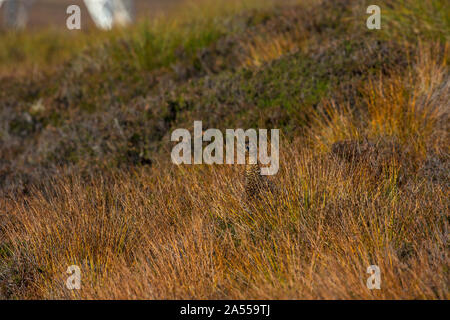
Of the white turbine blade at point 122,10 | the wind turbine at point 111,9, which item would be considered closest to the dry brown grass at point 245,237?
the white turbine blade at point 122,10

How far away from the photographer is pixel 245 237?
3.66 meters

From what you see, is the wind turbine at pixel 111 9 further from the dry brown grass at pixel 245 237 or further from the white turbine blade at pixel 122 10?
the dry brown grass at pixel 245 237

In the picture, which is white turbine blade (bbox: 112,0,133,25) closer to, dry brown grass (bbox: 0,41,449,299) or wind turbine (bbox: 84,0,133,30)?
wind turbine (bbox: 84,0,133,30)

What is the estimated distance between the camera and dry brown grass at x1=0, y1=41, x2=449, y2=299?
3207 millimetres

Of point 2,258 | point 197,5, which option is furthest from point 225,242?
point 197,5

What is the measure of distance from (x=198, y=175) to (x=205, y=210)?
0.97m

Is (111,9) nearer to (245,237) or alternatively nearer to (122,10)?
(122,10)

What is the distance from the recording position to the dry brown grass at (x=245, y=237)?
3.21 meters

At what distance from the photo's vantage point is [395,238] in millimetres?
3609

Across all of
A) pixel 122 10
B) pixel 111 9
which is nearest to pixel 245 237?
pixel 122 10

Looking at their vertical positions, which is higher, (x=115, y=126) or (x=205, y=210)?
(x=115, y=126)

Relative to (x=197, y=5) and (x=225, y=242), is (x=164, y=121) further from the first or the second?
(x=197, y=5)

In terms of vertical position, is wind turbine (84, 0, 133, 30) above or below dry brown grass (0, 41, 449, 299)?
above

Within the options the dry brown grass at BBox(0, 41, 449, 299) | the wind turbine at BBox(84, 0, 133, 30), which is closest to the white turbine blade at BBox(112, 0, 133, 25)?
the wind turbine at BBox(84, 0, 133, 30)
